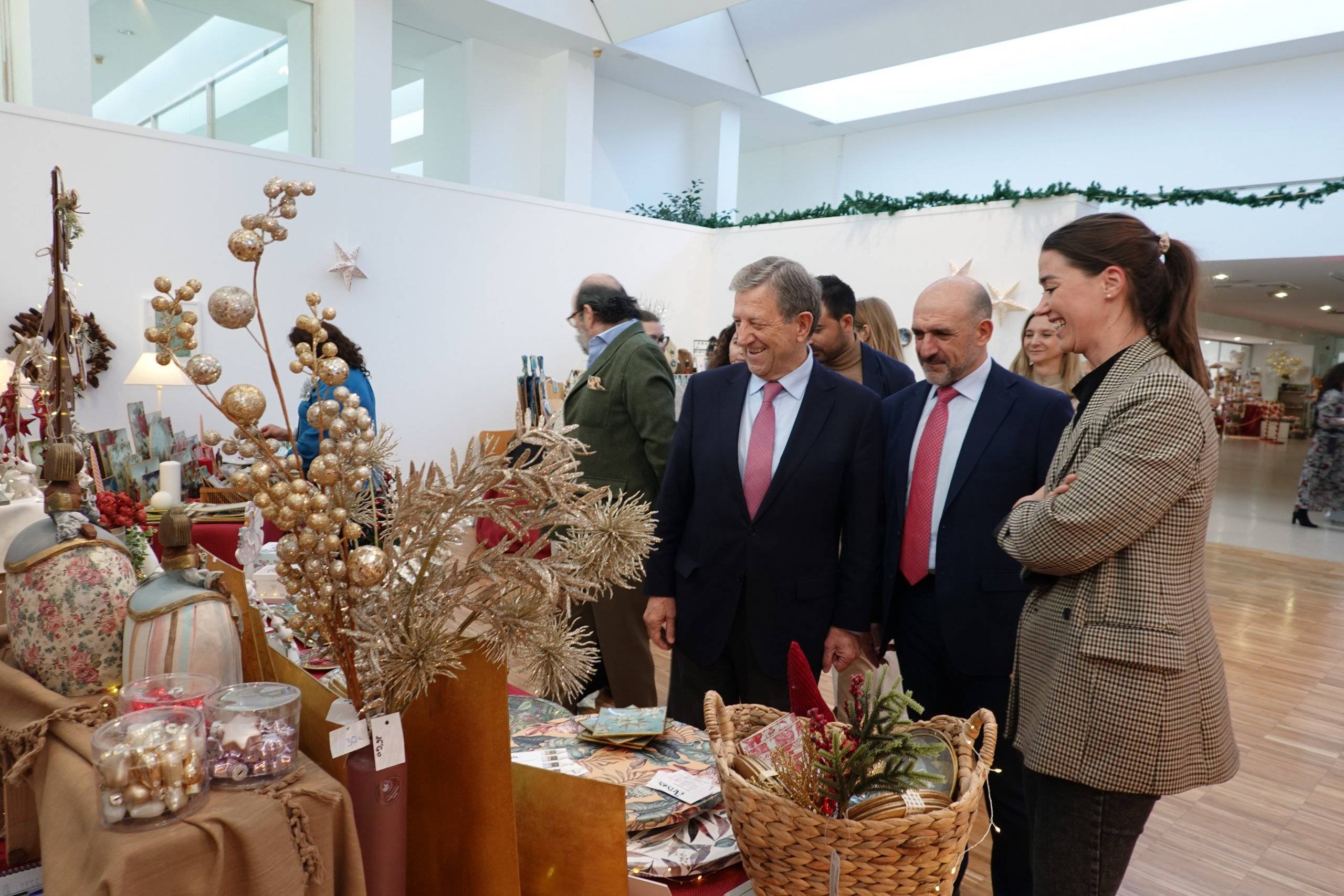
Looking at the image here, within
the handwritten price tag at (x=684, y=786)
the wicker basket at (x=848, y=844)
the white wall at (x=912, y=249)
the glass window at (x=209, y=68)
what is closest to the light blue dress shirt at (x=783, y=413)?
the handwritten price tag at (x=684, y=786)

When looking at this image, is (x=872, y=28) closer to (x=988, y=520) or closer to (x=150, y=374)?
(x=150, y=374)

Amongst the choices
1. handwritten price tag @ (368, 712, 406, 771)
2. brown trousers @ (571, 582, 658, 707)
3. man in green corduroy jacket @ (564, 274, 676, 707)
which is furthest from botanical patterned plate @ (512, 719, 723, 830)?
brown trousers @ (571, 582, 658, 707)

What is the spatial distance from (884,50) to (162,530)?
11372 mm

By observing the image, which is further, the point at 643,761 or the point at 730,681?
the point at 730,681

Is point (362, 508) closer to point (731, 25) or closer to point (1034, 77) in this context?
point (731, 25)

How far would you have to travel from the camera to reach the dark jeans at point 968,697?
6.73ft

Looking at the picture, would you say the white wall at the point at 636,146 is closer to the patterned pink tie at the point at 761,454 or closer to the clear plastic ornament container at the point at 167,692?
the patterned pink tie at the point at 761,454

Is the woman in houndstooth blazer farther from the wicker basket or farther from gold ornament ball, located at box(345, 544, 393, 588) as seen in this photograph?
gold ornament ball, located at box(345, 544, 393, 588)

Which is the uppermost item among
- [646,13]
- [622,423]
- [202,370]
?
[646,13]

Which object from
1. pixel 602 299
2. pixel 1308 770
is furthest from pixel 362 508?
pixel 1308 770

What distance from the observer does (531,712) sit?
1624 mm

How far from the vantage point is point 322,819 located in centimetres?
87

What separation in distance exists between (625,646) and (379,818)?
250 centimetres

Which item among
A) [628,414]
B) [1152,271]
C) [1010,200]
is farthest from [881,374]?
[1010,200]
